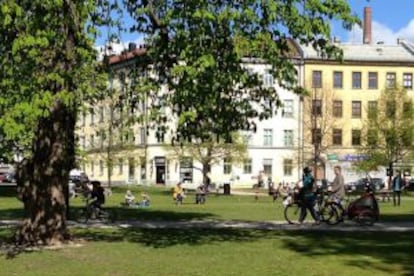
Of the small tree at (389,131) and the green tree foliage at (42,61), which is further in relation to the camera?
the small tree at (389,131)

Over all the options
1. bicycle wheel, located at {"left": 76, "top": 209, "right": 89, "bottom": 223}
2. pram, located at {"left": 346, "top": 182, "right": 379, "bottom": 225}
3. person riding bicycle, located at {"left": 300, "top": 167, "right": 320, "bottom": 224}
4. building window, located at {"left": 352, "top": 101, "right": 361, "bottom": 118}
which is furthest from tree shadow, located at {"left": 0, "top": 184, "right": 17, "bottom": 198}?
building window, located at {"left": 352, "top": 101, "right": 361, "bottom": 118}

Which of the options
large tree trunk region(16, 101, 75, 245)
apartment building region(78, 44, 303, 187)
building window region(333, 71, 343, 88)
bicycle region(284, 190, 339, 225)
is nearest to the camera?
large tree trunk region(16, 101, 75, 245)

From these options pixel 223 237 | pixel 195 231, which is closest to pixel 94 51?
pixel 223 237

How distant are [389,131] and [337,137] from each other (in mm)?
24694

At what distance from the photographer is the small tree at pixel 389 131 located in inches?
2606

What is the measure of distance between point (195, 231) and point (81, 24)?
833 centimetres

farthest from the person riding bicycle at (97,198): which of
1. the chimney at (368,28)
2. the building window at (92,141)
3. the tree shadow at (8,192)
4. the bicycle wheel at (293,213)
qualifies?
the chimney at (368,28)

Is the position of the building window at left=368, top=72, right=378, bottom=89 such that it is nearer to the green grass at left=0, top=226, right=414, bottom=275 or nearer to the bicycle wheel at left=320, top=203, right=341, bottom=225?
the bicycle wheel at left=320, top=203, right=341, bottom=225

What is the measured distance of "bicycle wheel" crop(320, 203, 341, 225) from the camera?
77.8 ft

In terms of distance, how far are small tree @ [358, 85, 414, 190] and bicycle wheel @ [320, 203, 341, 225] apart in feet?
140

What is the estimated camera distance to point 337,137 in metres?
91.1

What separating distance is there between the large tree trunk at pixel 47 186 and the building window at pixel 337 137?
2953 inches

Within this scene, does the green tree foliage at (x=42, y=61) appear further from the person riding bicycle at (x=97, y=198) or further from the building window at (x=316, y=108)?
the building window at (x=316, y=108)

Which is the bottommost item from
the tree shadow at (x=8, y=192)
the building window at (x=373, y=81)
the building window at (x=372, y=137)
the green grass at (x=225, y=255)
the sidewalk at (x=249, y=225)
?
the green grass at (x=225, y=255)
